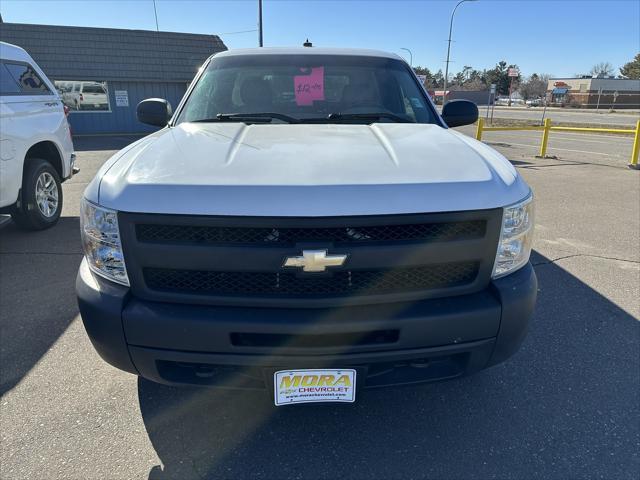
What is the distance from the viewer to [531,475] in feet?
6.93

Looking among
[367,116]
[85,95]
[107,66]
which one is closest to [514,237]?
[367,116]

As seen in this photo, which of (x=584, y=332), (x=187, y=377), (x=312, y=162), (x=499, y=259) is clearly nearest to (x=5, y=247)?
(x=187, y=377)

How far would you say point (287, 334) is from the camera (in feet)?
6.07

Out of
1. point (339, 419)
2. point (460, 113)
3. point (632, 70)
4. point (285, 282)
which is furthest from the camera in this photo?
point (632, 70)

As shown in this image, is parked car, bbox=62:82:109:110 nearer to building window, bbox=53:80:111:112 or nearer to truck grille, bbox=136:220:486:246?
building window, bbox=53:80:111:112

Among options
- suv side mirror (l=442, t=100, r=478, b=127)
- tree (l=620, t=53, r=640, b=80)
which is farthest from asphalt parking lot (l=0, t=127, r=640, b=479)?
tree (l=620, t=53, r=640, b=80)

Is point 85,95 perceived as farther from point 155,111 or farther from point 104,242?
point 104,242

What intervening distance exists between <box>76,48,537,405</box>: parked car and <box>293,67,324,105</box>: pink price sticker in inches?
47.3

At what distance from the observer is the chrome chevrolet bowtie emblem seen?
5.94ft

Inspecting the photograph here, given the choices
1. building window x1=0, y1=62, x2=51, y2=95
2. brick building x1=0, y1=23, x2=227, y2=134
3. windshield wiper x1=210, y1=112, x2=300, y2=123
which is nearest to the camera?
windshield wiper x1=210, y1=112, x2=300, y2=123

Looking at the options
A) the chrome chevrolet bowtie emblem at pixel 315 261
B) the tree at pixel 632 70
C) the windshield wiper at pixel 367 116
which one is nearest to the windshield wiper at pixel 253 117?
the windshield wiper at pixel 367 116

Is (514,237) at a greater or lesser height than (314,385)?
greater

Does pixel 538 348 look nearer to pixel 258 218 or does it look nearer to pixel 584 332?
pixel 584 332

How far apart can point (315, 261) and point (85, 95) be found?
71.2 ft
